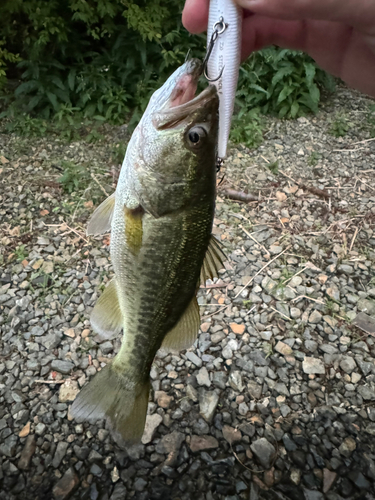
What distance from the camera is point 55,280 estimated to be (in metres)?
3.50

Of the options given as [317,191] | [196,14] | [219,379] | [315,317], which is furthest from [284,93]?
[219,379]

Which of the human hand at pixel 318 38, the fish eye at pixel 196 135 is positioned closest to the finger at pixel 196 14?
the human hand at pixel 318 38

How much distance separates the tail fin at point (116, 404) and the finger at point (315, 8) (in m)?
1.74

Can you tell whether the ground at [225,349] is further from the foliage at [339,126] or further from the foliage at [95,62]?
the foliage at [95,62]

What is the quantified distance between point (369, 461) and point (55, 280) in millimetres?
2847

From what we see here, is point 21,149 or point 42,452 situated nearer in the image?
point 42,452

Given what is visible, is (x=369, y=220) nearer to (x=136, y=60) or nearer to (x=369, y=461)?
(x=369, y=461)

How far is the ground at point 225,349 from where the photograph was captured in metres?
2.46

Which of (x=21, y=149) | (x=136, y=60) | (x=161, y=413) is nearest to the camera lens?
(x=161, y=413)

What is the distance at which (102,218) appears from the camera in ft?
6.12

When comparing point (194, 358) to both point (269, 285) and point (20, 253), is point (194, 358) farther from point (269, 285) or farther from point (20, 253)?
point (20, 253)

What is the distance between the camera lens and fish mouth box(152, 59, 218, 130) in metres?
1.50

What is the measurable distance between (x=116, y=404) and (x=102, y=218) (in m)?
0.90

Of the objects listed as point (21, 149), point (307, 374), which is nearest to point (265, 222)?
point (307, 374)
